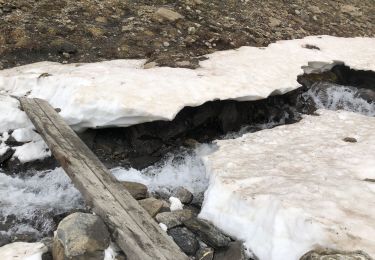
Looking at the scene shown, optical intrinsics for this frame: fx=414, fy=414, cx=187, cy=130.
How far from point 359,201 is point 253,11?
1015 centimetres

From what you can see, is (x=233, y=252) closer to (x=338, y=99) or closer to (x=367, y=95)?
(x=338, y=99)

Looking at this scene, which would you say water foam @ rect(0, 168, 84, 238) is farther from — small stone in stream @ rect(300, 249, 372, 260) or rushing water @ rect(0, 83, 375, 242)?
small stone in stream @ rect(300, 249, 372, 260)

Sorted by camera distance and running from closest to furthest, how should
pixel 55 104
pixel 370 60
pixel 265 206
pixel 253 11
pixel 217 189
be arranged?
pixel 265 206 < pixel 217 189 < pixel 55 104 < pixel 370 60 < pixel 253 11

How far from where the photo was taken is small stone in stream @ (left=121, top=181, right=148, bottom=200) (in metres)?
6.89

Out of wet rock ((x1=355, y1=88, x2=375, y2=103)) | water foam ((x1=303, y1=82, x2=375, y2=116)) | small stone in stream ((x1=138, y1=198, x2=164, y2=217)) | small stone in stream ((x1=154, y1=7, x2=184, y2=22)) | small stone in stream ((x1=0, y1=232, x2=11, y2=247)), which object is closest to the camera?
small stone in stream ((x1=0, y1=232, x2=11, y2=247))

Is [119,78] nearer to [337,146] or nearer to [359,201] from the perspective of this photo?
[337,146]

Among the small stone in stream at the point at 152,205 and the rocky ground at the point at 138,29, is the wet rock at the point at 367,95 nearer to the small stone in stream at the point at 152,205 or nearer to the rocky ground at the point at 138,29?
the rocky ground at the point at 138,29

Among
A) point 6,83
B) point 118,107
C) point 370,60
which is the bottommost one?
point 6,83

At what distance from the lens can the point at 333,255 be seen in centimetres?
450

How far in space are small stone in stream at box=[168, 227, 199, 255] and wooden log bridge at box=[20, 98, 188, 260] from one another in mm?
455

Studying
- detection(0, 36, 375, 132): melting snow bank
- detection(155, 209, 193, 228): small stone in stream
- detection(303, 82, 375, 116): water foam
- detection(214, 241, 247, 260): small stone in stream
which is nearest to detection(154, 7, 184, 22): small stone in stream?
detection(0, 36, 375, 132): melting snow bank

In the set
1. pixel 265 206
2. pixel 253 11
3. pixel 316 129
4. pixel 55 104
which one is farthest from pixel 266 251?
pixel 253 11

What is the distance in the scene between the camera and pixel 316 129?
29.5 ft

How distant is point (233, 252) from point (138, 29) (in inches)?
319
